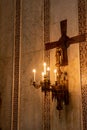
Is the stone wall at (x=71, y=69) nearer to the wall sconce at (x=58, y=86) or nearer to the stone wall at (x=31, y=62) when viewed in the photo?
the wall sconce at (x=58, y=86)

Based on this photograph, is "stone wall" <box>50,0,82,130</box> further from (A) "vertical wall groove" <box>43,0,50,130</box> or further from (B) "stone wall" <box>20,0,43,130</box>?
(B) "stone wall" <box>20,0,43,130</box>

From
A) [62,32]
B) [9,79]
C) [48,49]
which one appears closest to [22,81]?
[9,79]

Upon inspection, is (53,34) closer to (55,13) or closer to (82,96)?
(55,13)

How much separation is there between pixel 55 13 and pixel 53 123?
1489 millimetres

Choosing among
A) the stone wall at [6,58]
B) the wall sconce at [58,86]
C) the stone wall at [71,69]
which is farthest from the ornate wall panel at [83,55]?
the stone wall at [6,58]

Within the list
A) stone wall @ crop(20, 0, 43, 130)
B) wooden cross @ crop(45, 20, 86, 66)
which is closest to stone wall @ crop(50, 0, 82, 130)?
wooden cross @ crop(45, 20, 86, 66)

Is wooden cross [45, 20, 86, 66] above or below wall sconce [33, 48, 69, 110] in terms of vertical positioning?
above

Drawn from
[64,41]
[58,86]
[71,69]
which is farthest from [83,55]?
[58,86]

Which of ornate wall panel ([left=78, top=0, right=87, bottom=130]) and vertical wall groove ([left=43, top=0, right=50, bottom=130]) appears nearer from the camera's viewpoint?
ornate wall panel ([left=78, top=0, right=87, bottom=130])

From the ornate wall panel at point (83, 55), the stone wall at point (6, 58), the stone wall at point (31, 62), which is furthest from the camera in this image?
the stone wall at point (6, 58)

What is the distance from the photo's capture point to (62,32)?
12.3 ft

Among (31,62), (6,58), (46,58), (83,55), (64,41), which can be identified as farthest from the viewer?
(6,58)

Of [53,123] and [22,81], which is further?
[22,81]

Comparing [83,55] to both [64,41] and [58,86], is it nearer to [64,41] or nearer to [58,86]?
[64,41]
